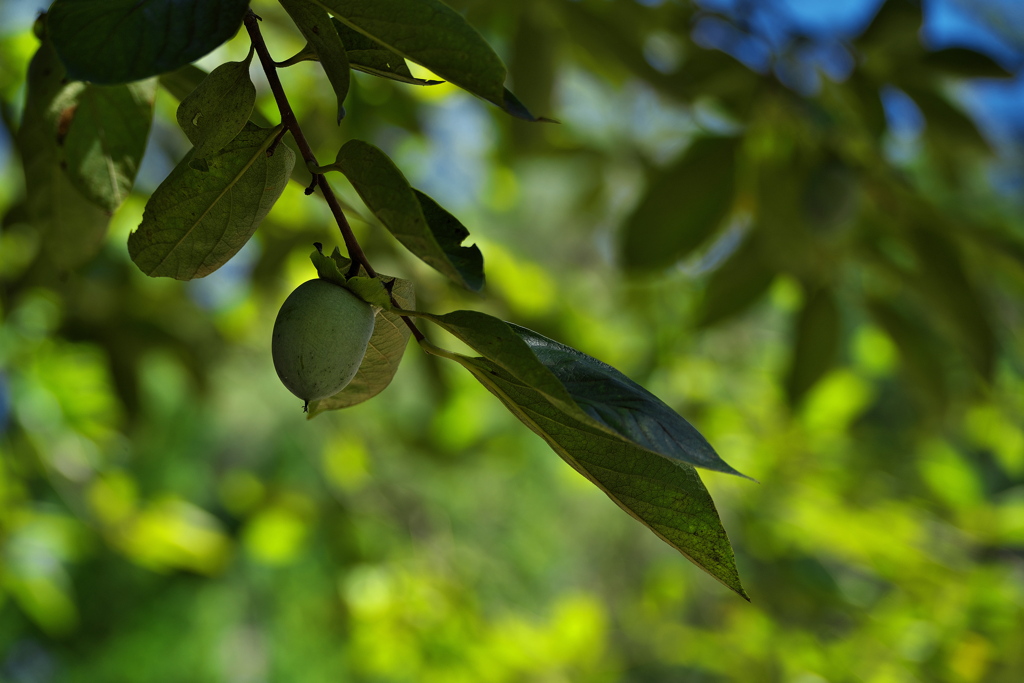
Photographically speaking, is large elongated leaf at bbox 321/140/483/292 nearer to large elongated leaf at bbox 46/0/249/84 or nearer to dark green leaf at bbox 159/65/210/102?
large elongated leaf at bbox 46/0/249/84

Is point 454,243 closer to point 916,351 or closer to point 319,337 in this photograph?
point 319,337

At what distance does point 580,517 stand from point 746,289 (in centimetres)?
364

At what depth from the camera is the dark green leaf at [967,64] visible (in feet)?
2.79

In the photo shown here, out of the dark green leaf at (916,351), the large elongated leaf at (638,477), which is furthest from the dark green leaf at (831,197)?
the large elongated leaf at (638,477)

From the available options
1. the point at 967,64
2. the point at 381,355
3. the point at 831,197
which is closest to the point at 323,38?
the point at 381,355

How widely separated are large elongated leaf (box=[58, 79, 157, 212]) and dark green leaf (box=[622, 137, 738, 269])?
0.59m

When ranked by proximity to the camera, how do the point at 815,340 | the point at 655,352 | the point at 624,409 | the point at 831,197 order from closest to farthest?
1. the point at 624,409
2. the point at 831,197
3. the point at 815,340
4. the point at 655,352

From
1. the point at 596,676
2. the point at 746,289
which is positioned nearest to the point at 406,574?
the point at 596,676

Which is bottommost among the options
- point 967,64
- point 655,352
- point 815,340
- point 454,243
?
point 655,352

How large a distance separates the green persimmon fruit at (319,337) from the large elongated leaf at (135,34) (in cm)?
9

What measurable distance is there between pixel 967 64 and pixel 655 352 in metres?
0.75

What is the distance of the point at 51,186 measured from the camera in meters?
0.49

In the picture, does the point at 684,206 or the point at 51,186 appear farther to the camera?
the point at 684,206

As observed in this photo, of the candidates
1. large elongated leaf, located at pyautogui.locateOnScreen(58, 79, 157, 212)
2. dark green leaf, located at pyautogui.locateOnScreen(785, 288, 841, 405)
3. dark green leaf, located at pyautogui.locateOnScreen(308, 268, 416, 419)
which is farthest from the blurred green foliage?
dark green leaf, located at pyautogui.locateOnScreen(308, 268, 416, 419)
